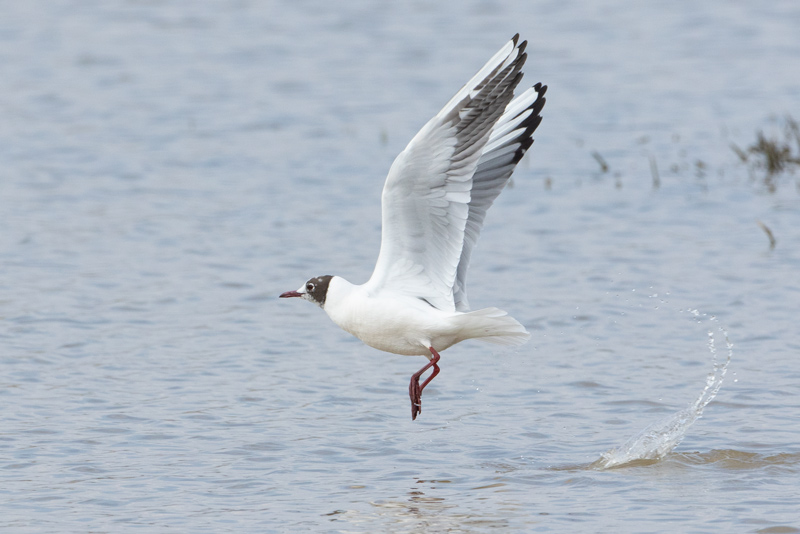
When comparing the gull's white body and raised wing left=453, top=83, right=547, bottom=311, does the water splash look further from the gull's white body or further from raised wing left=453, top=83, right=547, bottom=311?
raised wing left=453, top=83, right=547, bottom=311

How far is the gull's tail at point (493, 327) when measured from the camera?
239 inches

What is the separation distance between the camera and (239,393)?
24.8ft

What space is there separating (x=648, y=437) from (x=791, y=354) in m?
1.76

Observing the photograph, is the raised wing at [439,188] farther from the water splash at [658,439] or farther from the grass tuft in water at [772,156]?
the grass tuft in water at [772,156]

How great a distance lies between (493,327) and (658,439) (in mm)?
1168

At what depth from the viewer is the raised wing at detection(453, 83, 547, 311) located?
6773 millimetres

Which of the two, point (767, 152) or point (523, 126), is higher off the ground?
point (523, 126)

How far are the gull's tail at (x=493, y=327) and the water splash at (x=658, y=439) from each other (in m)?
0.78

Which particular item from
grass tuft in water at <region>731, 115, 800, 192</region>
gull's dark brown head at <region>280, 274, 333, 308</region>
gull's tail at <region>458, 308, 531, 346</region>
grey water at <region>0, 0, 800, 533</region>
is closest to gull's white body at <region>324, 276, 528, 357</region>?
gull's tail at <region>458, 308, 531, 346</region>

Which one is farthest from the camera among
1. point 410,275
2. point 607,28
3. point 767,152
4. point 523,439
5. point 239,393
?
point 607,28

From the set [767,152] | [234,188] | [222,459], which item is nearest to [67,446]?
[222,459]

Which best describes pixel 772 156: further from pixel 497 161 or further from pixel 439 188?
pixel 439 188

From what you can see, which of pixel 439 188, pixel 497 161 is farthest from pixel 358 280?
pixel 439 188

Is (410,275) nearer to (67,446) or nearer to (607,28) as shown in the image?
(67,446)
